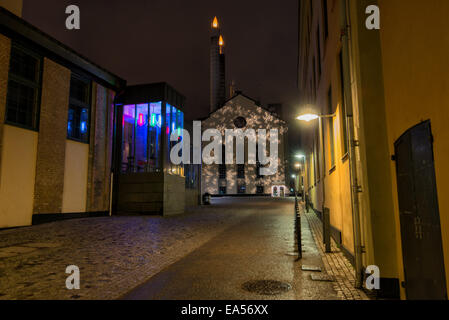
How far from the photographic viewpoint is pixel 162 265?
20.6 ft

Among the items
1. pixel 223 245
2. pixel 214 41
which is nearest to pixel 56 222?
pixel 223 245

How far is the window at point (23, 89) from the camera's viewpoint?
1245 centimetres

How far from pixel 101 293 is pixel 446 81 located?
4.99 m

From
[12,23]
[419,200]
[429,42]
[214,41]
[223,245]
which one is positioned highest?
[214,41]

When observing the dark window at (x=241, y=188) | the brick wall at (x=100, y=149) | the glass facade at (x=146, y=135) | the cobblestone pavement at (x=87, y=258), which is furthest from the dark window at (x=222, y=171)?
the cobblestone pavement at (x=87, y=258)

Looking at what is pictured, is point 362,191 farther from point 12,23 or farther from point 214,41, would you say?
point 214,41

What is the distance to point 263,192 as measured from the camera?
53.3 m

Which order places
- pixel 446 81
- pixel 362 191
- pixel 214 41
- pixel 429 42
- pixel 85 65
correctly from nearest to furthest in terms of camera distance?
pixel 446 81 < pixel 429 42 < pixel 362 191 < pixel 85 65 < pixel 214 41

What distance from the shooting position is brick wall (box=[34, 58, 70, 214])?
13641 mm

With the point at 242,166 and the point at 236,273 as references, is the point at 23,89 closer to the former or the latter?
the point at 236,273

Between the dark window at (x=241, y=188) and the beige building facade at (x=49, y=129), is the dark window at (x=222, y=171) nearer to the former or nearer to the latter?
the dark window at (x=241, y=188)

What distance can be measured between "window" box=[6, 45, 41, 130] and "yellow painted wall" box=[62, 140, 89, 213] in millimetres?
2624

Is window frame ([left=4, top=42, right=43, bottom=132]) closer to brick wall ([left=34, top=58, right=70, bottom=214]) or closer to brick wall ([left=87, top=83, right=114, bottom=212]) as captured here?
brick wall ([left=34, top=58, right=70, bottom=214])

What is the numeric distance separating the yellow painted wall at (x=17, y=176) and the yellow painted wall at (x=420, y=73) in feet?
44.2
